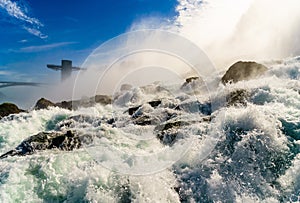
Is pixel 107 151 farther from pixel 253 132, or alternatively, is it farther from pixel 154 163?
pixel 253 132

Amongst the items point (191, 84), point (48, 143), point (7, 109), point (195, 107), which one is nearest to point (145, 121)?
point (195, 107)

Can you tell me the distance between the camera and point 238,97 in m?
12.3

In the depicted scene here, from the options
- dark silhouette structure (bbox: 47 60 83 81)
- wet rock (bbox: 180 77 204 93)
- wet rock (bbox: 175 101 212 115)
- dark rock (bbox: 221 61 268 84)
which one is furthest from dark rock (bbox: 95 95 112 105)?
dark silhouette structure (bbox: 47 60 83 81)

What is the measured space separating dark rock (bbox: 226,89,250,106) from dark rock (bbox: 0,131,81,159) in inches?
218

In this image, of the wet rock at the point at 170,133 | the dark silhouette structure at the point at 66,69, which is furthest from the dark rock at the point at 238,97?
the dark silhouette structure at the point at 66,69

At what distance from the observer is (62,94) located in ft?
Result: 141

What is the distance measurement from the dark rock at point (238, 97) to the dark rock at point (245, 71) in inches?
220

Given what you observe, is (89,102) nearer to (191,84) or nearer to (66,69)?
(191,84)

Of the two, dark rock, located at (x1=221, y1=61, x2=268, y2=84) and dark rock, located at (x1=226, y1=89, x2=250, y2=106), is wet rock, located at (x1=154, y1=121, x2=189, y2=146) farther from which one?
dark rock, located at (x1=221, y1=61, x2=268, y2=84)

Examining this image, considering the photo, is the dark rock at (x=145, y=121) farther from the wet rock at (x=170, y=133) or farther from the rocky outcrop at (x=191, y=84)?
the rocky outcrop at (x=191, y=84)

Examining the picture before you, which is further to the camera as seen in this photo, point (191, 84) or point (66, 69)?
point (66, 69)

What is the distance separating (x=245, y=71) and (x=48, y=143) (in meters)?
12.5

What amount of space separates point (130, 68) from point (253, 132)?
355 centimetres

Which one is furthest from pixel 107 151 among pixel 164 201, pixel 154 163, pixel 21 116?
pixel 21 116
